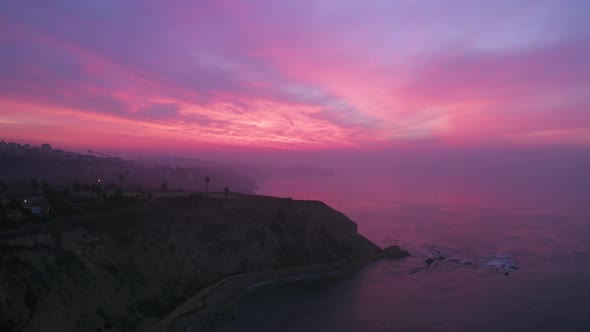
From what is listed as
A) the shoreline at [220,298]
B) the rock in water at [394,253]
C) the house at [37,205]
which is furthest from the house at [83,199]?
the rock in water at [394,253]

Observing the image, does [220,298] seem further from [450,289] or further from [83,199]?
[83,199]

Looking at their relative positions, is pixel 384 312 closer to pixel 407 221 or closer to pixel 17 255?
pixel 17 255

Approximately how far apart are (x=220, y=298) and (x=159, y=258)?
7.55 metres

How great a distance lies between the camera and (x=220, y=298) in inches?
1523

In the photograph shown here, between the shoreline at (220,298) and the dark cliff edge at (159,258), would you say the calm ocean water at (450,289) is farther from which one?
the dark cliff edge at (159,258)

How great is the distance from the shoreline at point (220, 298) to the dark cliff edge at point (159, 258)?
0.50ft

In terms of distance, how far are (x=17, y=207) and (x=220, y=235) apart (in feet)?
71.2

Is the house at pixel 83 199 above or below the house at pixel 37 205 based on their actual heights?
above

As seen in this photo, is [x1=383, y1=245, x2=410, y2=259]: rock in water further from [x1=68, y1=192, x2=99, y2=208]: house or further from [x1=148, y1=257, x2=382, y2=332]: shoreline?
[x1=68, y1=192, x2=99, y2=208]: house

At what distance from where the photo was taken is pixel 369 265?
52.1m

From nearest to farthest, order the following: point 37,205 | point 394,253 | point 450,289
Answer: point 450,289, point 37,205, point 394,253

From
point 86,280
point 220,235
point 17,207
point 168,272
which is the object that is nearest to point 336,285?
→ point 220,235

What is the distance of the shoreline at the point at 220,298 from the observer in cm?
3278

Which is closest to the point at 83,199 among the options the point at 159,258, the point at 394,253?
the point at 159,258
